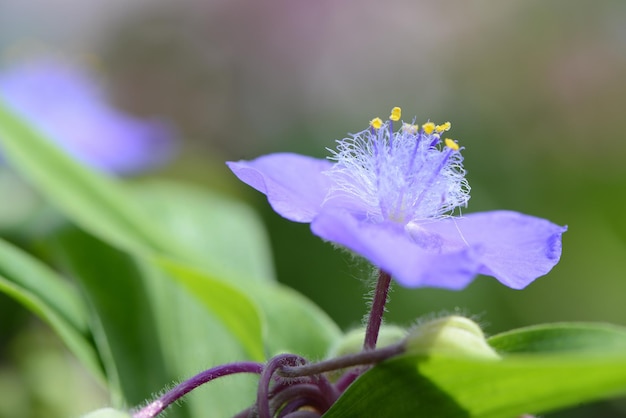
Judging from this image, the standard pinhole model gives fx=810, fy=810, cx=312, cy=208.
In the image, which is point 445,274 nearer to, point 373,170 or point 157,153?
point 373,170

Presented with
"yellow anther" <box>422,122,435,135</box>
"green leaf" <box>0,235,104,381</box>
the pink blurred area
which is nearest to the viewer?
"yellow anther" <box>422,122,435,135</box>

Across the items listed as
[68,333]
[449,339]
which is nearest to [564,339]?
[449,339]

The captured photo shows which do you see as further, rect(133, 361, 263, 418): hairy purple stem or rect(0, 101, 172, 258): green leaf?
rect(0, 101, 172, 258): green leaf

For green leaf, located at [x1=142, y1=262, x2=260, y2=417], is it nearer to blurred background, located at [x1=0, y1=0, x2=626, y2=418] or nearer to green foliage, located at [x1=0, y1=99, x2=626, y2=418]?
green foliage, located at [x1=0, y1=99, x2=626, y2=418]

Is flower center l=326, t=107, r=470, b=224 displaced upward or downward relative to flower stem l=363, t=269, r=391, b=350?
upward

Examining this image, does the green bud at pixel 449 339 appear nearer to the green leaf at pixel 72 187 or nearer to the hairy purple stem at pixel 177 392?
the hairy purple stem at pixel 177 392

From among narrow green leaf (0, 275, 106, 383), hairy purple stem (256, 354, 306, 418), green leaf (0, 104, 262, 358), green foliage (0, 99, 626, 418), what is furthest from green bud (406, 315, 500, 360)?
green leaf (0, 104, 262, 358)

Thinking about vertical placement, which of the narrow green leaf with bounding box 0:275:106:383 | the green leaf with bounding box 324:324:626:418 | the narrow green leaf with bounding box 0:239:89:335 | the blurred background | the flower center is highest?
the blurred background
